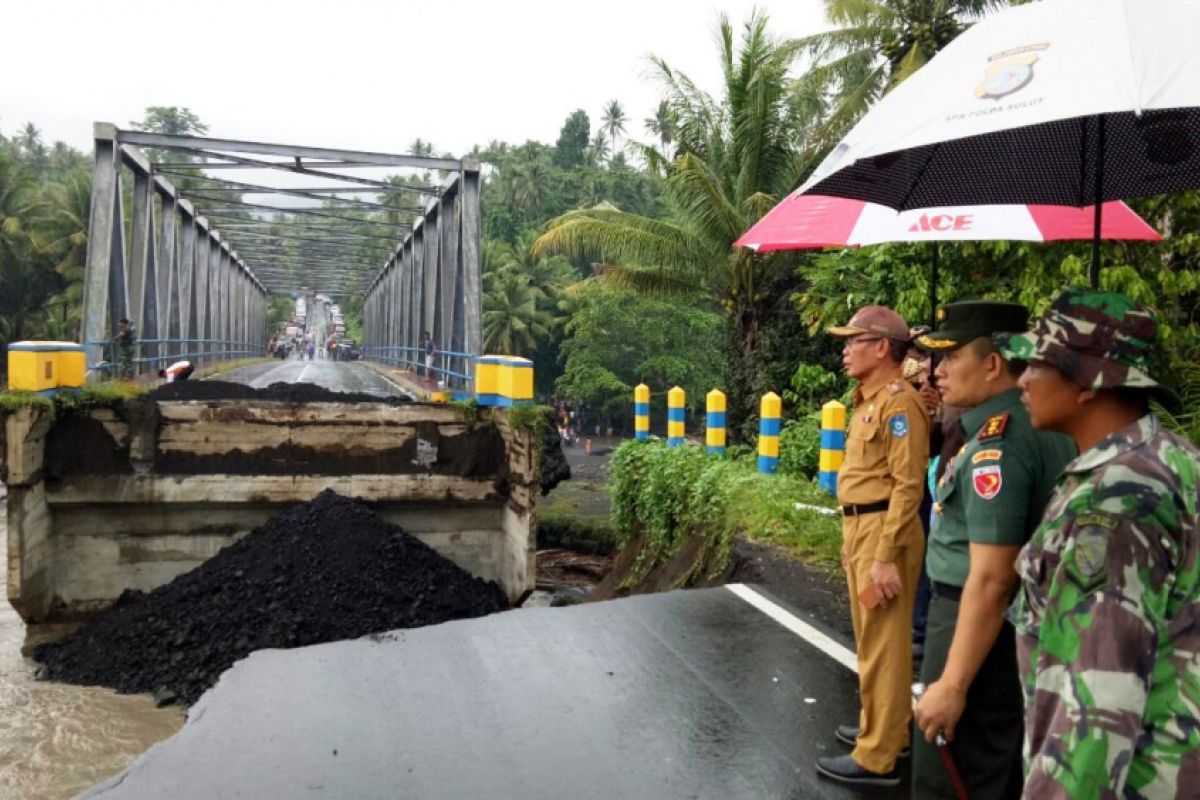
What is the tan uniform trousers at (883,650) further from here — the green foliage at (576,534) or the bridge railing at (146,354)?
the green foliage at (576,534)

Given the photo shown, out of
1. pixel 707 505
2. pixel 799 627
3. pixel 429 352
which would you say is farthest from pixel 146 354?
pixel 799 627

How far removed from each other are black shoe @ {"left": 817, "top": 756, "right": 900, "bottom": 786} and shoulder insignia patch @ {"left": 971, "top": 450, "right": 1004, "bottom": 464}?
4.06 ft

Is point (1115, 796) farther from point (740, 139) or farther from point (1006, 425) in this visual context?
point (740, 139)

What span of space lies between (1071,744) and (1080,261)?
6609 mm

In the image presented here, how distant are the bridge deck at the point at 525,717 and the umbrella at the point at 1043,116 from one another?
1.97m

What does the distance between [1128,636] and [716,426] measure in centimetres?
789

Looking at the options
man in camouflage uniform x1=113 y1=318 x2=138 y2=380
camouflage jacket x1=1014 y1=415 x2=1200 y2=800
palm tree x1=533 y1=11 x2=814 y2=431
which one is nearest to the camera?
camouflage jacket x1=1014 y1=415 x2=1200 y2=800

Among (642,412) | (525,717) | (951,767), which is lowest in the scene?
(525,717)

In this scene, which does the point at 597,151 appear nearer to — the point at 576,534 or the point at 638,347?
the point at 638,347

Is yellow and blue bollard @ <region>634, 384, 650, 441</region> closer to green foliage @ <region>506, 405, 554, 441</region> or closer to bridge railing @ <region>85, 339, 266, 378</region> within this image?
green foliage @ <region>506, 405, 554, 441</region>

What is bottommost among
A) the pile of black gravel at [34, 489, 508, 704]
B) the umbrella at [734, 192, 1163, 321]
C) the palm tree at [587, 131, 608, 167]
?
the pile of black gravel at [34, 489, 508, 704]

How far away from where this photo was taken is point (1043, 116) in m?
2.30

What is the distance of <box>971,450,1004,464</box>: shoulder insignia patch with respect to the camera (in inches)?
86.7

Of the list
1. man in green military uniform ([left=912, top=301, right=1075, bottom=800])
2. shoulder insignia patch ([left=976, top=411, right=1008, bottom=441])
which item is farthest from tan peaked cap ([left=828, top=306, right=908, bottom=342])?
shoulder insignia patch ([left=976, top=411, right=1008, bottom=441])
